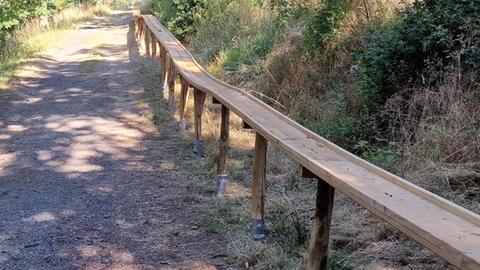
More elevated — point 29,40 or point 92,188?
point 29,40

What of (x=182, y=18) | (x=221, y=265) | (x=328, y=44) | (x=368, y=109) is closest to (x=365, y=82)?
(x=368, y=109)

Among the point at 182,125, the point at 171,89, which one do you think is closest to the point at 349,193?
the point at 182,125

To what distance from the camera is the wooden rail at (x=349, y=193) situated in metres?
2.14

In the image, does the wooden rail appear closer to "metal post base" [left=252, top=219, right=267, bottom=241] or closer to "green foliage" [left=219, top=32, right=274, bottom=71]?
"metal post base" [left=252, top=219, right=267, bottom=241]

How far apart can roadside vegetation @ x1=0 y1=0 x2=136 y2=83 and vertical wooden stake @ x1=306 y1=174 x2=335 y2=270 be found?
33.5 feet

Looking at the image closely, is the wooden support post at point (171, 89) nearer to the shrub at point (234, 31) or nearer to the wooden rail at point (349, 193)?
the shrub at point (234, 31)

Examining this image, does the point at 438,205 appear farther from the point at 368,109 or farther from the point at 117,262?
the point at 368,109

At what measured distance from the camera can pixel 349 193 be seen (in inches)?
106

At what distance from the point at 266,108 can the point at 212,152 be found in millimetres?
1920

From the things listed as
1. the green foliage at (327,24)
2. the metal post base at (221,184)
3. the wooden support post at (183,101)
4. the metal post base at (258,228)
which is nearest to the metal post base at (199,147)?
the wooden support post at (183,101)

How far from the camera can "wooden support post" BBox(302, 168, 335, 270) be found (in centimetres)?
317

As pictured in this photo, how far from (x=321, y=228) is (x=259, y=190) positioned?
1168 mm

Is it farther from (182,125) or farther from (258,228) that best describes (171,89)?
(258,228)

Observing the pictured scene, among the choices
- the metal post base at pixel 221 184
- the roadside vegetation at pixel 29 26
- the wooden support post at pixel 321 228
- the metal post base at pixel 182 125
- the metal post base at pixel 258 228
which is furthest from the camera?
the roadside vegetation at pixel 29 26
